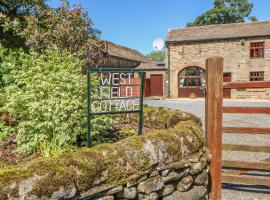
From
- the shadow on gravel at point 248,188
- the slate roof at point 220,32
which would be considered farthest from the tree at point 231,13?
the shadow on gravel at point 248,188

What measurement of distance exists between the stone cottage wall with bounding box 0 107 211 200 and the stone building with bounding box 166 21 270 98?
22413 millimetres

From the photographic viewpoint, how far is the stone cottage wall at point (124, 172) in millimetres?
2473

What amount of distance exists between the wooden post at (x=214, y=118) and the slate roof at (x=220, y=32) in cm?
2332

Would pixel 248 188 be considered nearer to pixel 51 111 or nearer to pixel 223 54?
pixel 51 111

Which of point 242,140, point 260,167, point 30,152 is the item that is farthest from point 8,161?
point 242,140

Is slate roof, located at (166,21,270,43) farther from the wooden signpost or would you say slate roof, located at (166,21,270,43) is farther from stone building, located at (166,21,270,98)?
the wooden signpost

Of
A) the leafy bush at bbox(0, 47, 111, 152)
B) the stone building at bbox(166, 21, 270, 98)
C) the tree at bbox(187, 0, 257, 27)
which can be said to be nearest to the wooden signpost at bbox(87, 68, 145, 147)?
the leafy bush at bbox(0, 47, 111, 152)

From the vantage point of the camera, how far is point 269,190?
467cm

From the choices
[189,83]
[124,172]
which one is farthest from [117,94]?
[189,83]

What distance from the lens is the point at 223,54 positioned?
26.5 m

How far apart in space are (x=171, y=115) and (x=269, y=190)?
1981 mm

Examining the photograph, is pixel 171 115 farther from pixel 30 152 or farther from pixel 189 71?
pixel 189 71

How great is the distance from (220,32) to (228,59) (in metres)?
2.56

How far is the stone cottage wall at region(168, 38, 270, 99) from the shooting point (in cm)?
2570
